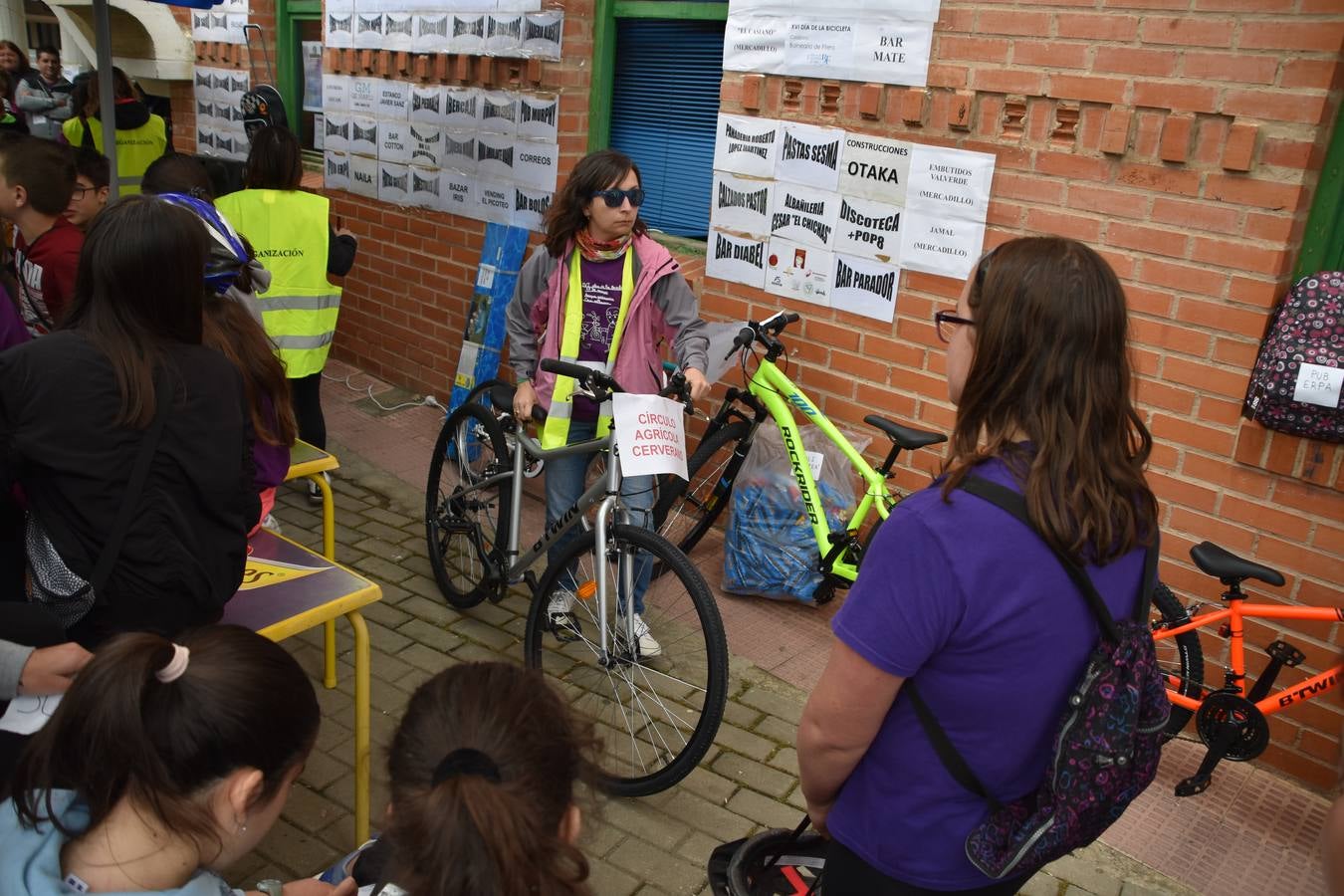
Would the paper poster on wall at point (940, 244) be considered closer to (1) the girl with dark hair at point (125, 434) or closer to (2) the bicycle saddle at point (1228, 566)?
(2) the bicycle saddle at point (1228, 566)

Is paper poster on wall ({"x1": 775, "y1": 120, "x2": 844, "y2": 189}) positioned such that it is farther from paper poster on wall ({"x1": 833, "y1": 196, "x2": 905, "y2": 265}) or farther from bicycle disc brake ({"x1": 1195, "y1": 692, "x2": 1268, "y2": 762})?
bicycle disc brake ({"x1": 1195, "y1": 692, "x2": 1268, "y2": 762})

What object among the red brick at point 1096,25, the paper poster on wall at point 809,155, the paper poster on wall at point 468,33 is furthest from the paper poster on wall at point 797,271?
the paper poster on wall at point 468,33

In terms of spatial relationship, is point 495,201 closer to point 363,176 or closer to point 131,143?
point 363,176

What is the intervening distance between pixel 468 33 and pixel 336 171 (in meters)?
1.69

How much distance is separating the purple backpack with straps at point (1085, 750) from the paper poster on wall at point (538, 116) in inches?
179

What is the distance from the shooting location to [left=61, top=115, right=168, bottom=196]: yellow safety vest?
7.64 m

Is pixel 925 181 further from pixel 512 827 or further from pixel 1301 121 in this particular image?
pixel 512 827

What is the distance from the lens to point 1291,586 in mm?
3441

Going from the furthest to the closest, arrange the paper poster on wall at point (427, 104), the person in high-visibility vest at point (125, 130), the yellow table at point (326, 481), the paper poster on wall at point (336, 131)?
the person in high-visibility vest at point (125, 130) → the paper poster on wall at point (336, 131) → the paper poster on wall at point (427, 104) → the yellow table at point (326, 481)

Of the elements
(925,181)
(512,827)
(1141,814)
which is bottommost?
(1141,814)

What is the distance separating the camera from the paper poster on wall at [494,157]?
5903mm

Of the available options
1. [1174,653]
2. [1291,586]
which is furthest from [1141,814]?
[1291,586]

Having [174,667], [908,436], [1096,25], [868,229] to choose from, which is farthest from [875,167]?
[174,667]

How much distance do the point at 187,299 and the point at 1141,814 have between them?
3144 mm
